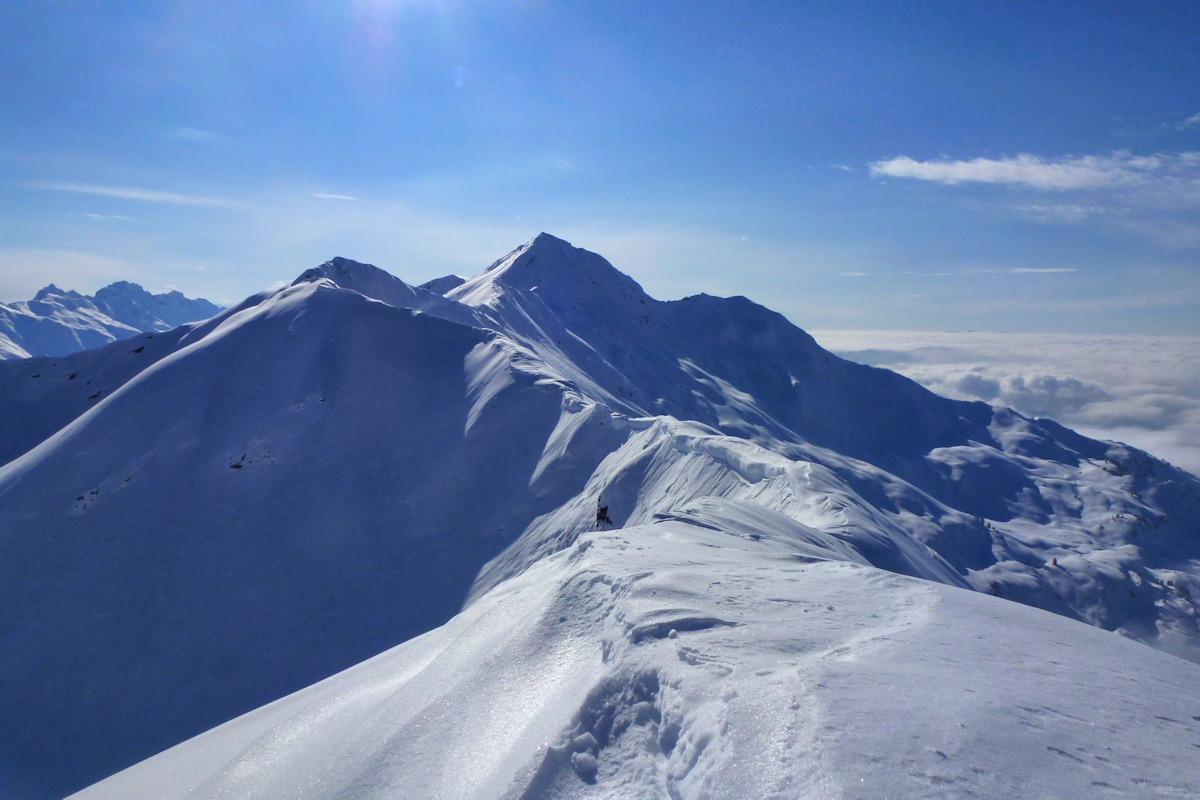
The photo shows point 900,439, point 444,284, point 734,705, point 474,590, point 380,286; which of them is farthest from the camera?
point 900,439

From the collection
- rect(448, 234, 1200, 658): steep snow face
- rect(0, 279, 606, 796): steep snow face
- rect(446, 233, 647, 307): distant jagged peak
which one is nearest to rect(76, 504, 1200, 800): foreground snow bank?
rect(0, 279, 606, 796): steep snow face

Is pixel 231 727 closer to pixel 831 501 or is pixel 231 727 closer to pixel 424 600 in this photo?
pixel 424 600

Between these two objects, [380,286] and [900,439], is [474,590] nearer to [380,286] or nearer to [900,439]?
[380,286]

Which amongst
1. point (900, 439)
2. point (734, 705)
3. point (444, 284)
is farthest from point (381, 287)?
point (900, 439)

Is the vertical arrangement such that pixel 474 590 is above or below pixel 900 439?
below

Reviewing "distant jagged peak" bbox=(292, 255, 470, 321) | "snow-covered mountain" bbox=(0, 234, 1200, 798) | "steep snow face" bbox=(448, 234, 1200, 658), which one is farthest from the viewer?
"steep snow face" bbox=(448, 234, 1200, 658)

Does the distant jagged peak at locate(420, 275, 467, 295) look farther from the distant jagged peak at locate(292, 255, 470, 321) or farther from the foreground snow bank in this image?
the foreground snow bank

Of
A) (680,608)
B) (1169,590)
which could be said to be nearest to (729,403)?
(1169,590)
